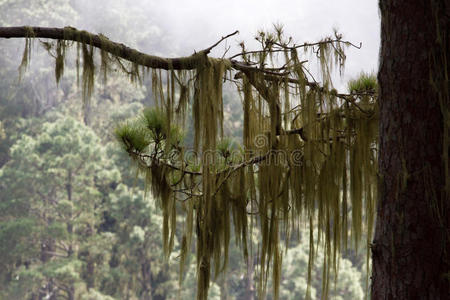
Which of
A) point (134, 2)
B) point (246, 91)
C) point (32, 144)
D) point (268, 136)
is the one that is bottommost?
point (268, 136)

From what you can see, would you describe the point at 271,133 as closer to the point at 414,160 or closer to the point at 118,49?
the point at 118,49

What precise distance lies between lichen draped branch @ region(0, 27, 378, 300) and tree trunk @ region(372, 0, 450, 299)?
337 millimetres

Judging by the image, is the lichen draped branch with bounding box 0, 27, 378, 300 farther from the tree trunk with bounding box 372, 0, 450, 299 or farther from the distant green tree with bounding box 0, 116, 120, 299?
the distant green tree with bounding box 0, 116, 120, 299

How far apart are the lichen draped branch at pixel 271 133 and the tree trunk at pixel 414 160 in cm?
34

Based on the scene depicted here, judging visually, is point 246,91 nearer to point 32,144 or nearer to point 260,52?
point 260,52

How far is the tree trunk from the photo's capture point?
33.0 inches

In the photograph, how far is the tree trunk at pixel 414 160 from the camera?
84 cm

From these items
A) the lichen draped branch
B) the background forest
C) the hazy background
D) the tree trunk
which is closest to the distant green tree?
the background forest

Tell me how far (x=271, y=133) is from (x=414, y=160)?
1.70 ft

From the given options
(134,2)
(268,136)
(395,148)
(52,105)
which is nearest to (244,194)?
(268,136)

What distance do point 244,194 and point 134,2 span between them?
2292 centimetres

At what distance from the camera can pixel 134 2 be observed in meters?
23.2

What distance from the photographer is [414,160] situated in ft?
2.81

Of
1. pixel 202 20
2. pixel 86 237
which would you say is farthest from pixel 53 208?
pixel 202 20
